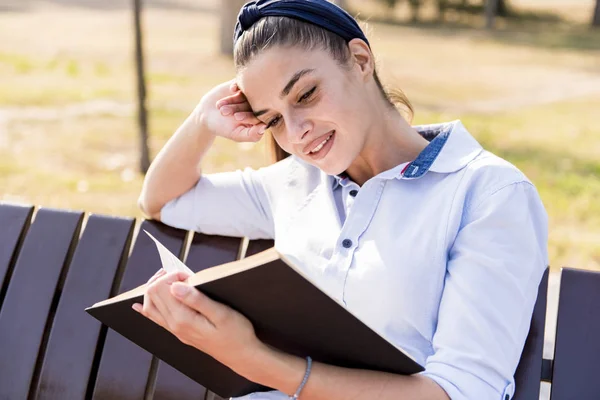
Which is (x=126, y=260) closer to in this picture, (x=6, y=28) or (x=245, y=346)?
(x=245, y=346)

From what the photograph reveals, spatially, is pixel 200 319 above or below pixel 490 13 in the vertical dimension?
above

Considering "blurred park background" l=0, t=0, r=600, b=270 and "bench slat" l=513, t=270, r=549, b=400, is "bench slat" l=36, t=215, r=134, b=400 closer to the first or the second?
"blurred park background" l=0, t=0, r=600, b=270

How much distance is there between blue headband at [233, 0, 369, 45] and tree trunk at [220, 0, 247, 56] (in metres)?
10.9

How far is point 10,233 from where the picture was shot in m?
2.85

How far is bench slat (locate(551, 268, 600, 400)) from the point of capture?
2230 mm

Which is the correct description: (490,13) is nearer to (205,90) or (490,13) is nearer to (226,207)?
(205,90)

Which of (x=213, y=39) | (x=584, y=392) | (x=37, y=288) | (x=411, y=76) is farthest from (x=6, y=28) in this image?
(x=584, y=392)

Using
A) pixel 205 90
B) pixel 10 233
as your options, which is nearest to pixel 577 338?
pixel 10 233

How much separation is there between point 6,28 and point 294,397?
640 inches

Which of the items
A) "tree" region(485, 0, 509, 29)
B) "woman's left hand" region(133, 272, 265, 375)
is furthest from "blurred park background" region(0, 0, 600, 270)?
"woman's left hand" region(133, 272, 265, 375)

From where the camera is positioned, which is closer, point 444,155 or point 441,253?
point 441,253

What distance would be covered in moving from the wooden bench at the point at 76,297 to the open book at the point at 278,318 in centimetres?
65

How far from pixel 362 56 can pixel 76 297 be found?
119 centimetres

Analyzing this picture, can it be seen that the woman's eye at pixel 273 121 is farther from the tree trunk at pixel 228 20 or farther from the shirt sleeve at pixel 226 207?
the tree trunk at pixel 228 20
